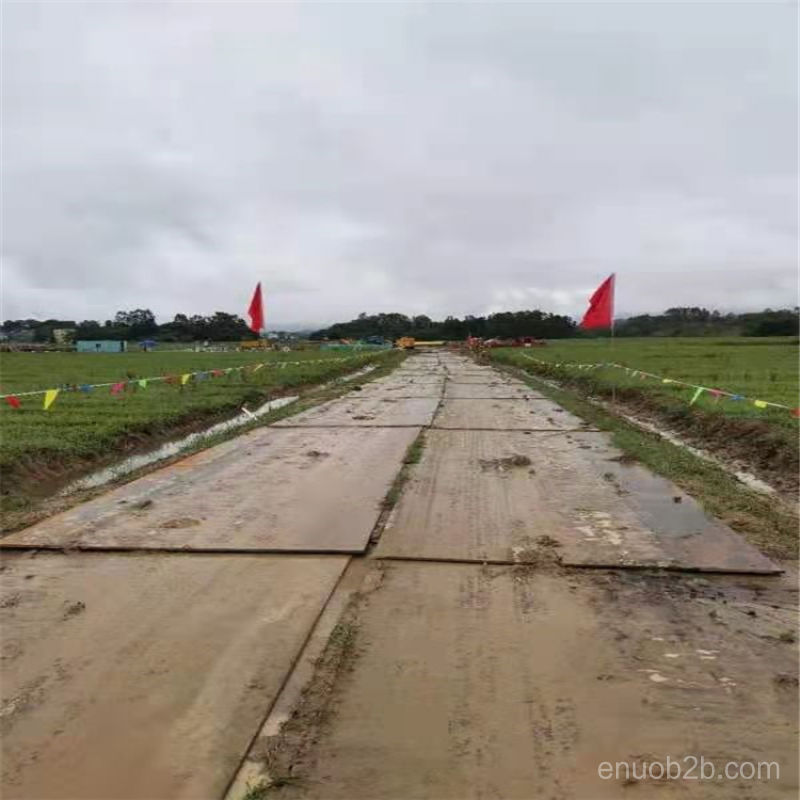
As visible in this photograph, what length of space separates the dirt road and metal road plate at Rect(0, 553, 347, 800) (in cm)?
1

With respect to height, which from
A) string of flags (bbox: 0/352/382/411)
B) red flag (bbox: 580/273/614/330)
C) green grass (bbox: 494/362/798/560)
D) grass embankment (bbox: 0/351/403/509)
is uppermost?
red flag (bbox: 580/273/614/330)

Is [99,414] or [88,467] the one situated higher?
[99,414]

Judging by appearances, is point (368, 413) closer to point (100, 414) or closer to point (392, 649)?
point (100, 414)

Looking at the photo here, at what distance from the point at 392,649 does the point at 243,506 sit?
329 centimetres

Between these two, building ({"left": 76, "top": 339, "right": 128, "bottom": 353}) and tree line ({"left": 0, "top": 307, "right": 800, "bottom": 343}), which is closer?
building ({"left": 76, "top": 339, "right": 128, "bottom": 353})

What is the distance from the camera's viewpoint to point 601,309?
16.8 meters

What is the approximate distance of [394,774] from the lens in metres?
2.61

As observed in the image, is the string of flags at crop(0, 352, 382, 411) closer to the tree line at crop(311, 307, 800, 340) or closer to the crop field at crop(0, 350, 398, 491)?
the crop field at crop(0, 350, 398, 491)

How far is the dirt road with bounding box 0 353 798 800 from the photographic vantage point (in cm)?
267

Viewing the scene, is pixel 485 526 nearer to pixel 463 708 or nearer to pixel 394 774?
pixel 463 708

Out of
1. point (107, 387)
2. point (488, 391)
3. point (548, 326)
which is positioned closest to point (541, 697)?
point (488, 391)

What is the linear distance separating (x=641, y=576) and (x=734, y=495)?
3300 millimetres

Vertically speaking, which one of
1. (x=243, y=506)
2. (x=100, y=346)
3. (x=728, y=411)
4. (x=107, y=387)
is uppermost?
(x=100, y=346)

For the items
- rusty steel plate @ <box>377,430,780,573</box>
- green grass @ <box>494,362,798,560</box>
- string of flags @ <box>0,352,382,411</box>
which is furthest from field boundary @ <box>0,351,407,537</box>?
green grass @ <box>494,362,798,560</box>
